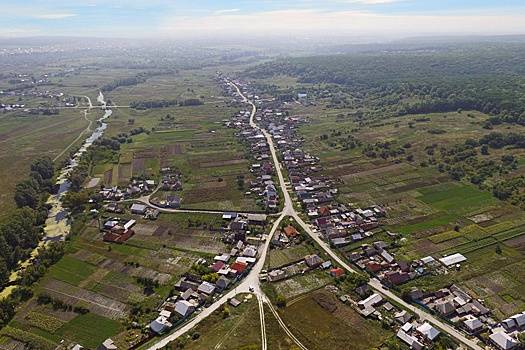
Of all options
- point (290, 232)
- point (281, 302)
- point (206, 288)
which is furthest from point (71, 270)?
point (290, 232)

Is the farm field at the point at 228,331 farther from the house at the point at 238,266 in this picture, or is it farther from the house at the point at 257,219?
the house at the point at 257,219

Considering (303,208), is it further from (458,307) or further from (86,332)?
(86,332)

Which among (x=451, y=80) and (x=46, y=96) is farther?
(x=46, y=96)

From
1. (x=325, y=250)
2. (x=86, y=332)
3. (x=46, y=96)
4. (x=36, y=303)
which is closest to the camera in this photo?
(x=86, y=332)

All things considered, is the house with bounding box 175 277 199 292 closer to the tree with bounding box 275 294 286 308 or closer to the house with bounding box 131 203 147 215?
the tree with bounding box 275 294 286 308

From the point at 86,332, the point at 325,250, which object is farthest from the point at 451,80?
the point at 86,332

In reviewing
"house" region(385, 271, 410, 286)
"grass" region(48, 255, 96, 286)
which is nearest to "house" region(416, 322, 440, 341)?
"house" region(385, 271, 410, 286)

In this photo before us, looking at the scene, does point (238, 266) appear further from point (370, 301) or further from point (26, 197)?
point (26, 197)
